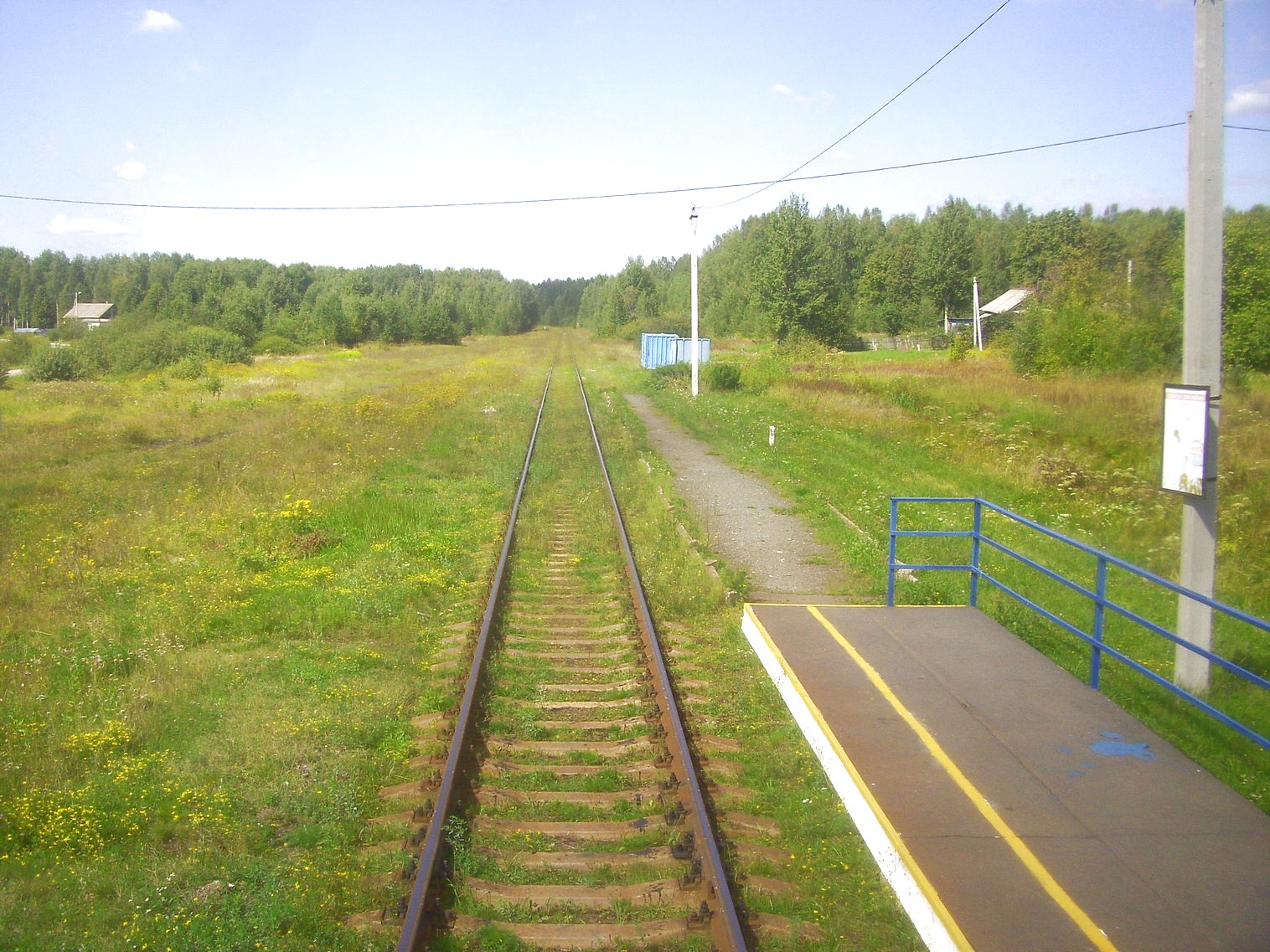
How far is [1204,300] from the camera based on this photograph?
6.88m

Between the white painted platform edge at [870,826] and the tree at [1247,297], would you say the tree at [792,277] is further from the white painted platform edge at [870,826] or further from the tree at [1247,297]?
the white painted platform edge at [870,826]

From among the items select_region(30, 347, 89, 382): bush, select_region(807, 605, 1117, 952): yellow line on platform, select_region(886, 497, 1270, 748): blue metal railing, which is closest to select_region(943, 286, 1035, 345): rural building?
select_region(30, 347, 89, 382): bush

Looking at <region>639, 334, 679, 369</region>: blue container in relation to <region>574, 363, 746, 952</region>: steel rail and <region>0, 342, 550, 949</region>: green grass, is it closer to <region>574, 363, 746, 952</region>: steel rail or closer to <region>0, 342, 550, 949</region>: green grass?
<region>0, 342, 550, 949</region>: green grass

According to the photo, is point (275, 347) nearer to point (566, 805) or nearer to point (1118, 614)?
point (1118, 614)

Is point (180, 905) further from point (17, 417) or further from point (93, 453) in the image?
point (17, 417)

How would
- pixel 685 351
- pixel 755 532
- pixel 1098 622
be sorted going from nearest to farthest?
pixel 1098 622 < pixel 755 532 < pixel 685 351

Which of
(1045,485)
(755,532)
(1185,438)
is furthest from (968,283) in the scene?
(1185,438)

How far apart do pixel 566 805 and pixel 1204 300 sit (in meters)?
5.74

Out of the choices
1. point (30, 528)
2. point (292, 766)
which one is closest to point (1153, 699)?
point (292, 766)

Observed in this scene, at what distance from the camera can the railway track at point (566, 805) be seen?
4297 mm

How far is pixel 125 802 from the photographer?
17.9ft

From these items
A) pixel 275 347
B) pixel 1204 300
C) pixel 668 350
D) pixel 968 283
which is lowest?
pixel 1204 300

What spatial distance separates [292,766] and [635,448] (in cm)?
1501

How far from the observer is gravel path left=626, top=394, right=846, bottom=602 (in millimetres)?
10562
